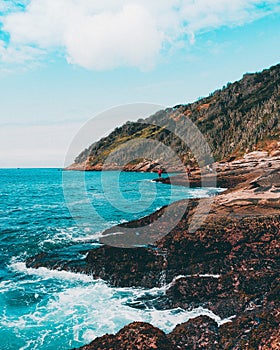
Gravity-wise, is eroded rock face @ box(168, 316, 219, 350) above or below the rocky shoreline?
below

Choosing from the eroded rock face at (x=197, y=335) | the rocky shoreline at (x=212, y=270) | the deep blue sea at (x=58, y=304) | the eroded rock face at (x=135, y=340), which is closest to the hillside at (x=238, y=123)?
the rocky shoreline at (x=212, y=270)

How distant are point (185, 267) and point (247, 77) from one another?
196 meters

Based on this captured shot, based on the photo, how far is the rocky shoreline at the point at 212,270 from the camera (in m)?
14.5

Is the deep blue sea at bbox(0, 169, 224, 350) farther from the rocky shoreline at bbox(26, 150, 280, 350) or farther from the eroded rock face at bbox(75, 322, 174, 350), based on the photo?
the eroded rock face at bbox(75, 322, 174, 350)

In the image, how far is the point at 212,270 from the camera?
70.9 ft

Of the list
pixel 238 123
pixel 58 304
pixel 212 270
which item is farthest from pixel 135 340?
pixel 238 123

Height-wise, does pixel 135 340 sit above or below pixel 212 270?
below

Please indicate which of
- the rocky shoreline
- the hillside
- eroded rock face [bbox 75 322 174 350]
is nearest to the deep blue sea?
the rocky shoreline

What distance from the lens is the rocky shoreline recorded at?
47.6 ft

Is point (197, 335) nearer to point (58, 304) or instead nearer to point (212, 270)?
point (212, 270)

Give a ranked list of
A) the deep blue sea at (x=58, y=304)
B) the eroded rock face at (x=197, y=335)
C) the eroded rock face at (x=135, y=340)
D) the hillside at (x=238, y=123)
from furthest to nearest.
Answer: the hillside at (x=238, y=123) → the deep blue sea at (x=58, y=304) → the eroded rock face at (x=197, y=335) → the eroded rock face at (x=135, y=340)

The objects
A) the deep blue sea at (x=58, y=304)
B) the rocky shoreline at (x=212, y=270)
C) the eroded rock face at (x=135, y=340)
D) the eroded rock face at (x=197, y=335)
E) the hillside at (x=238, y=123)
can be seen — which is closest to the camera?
the eroded rock face at (x=135, y=340)

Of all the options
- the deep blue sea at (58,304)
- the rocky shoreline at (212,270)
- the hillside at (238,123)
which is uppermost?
the hillside at (238,123)

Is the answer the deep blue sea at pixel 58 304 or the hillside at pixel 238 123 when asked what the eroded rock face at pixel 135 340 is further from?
the hillside at pixel 238 123
